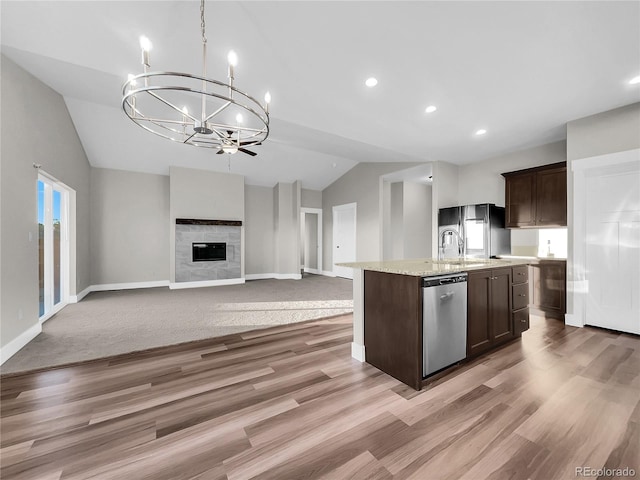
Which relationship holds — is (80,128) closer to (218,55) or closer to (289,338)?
(218,55)

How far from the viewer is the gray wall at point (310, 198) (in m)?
9.12

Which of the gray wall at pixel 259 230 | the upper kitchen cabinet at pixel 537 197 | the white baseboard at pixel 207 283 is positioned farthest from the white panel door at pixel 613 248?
the gray wall at pixel 259 230

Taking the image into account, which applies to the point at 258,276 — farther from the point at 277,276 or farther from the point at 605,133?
the point at 605,133

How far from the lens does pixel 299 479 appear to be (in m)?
1.35

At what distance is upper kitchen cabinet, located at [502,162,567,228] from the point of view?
14.1 ft

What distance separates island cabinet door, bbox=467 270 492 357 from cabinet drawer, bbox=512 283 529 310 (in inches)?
23.9

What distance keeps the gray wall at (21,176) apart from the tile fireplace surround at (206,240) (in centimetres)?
298

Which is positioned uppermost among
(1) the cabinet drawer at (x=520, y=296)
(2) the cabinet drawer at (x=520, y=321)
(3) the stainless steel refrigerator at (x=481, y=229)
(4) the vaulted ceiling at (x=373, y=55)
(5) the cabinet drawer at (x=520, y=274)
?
(4) the vaulted ceiling at (x=373, y=55)

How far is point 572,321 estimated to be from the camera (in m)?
3.85

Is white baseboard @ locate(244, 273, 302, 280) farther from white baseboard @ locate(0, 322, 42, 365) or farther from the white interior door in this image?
white baseboard @ locate(0, 322, 42, 365)

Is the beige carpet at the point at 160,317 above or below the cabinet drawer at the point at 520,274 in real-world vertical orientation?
below

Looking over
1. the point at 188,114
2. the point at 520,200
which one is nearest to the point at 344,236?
the point at 520,200

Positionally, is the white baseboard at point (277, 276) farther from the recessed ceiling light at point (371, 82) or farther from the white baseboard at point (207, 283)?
the recessed ceiling light at point (371, 82)

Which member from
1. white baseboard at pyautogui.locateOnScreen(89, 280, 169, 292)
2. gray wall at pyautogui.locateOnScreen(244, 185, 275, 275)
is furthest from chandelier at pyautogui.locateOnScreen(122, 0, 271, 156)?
white baseboard at pyautogui.locateOnScreen(89, 280, 169, 292)
